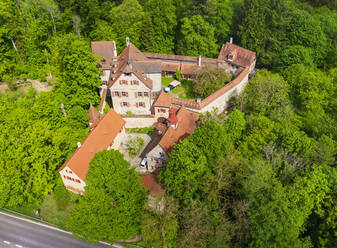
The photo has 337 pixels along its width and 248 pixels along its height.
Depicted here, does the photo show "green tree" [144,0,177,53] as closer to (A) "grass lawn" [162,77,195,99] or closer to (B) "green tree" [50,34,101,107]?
(A) "grass lawn" [162,77,195,99]

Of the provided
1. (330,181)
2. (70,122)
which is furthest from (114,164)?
(330,181)

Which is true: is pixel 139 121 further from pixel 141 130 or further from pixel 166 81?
pixel 166 81

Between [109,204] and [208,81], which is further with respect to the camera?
[208,81]

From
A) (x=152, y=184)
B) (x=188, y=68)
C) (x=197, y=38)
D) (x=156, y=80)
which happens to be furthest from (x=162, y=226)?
(x=197, y=38)

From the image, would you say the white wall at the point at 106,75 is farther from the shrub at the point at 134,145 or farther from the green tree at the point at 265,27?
the green tree at the point at 265,27

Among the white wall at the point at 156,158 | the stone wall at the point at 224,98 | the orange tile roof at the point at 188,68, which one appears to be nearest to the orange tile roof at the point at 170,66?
the orange tile roof at the point at 188,68
